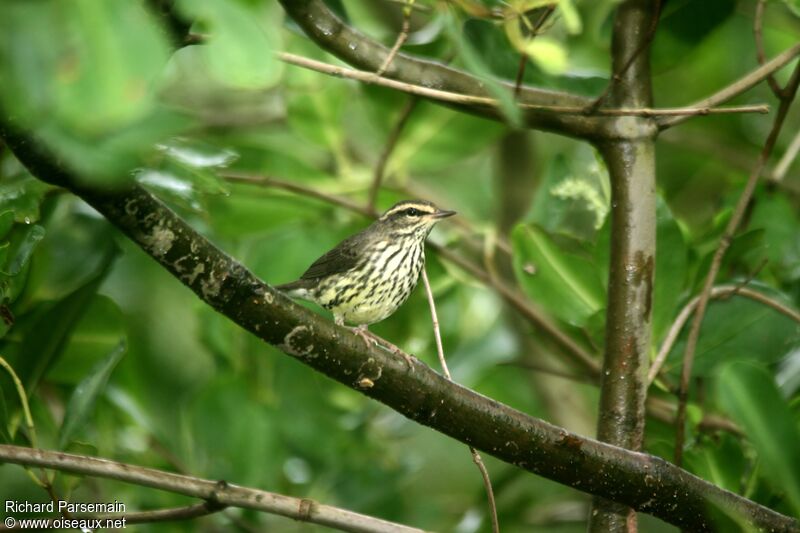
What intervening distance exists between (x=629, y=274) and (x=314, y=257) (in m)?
1.67

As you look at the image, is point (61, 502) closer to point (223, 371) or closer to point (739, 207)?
point (223, 371)

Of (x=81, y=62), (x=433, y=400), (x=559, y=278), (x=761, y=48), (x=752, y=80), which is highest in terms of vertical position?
(x=761, y=48)

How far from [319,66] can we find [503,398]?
7.69 feet

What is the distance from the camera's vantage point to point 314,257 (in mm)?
4094

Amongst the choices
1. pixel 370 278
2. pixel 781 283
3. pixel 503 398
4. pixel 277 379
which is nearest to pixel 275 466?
pixel 277 379

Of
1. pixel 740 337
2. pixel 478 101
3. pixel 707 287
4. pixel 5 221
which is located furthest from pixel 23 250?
pixel 740 337

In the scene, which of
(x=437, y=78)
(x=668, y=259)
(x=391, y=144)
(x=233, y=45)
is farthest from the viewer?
(x=391, y=144)

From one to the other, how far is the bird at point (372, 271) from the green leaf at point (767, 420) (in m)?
1.99

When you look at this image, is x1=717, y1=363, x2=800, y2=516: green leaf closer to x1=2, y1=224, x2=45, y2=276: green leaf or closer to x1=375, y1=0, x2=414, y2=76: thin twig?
x1=375, y1=0, x2=414, y2=76: thin twig

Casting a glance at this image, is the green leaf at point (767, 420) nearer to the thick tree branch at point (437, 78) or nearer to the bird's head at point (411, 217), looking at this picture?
the thick tree branch at point (437, 78)

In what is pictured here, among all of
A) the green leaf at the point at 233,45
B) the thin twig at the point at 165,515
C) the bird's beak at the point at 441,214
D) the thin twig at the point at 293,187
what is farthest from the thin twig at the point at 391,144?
the green leaf at the point at 233,45

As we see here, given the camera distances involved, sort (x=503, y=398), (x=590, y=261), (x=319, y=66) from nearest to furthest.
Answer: (x=319, y=66) → (x=590, y=261) → (x=503, y=398)

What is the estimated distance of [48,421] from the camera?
295cm

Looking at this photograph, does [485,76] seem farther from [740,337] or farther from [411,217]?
[411,217]
